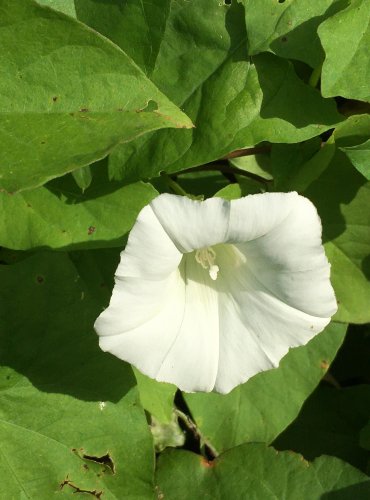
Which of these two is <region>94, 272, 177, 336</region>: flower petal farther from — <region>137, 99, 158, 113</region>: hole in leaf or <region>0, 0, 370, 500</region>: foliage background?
<region>137, 99, 158, 113</region>: hole in leaf

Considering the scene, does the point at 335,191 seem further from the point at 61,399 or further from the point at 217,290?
the point at 61,399

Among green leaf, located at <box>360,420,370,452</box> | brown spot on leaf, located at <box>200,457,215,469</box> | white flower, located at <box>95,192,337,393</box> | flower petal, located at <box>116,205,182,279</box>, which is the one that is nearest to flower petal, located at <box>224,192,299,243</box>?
white flower, located at <box>95,192,337,393</box>

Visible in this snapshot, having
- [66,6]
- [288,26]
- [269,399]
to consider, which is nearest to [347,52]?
[288,26]

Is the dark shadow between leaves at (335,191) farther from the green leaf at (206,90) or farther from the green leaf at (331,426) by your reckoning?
the green leaf at (331,426)

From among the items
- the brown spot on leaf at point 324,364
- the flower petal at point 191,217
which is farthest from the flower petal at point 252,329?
the brown spot on leaf at point 324,364

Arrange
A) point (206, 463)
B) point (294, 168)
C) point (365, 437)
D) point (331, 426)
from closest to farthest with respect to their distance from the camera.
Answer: point (294, 168), point (206, 463), point (365, 437), point (331, 426)

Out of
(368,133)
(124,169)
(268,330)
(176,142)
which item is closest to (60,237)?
(124,169)

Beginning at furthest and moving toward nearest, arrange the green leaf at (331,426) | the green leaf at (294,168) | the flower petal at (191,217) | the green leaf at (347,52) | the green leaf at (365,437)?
the green leaf at (331,426)
the green leaf at (365,437)
the green leaf at (294,168)
the green leaf at (347,52)
the flower petal at (191,217)

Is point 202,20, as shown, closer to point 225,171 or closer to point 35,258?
point 225,171
